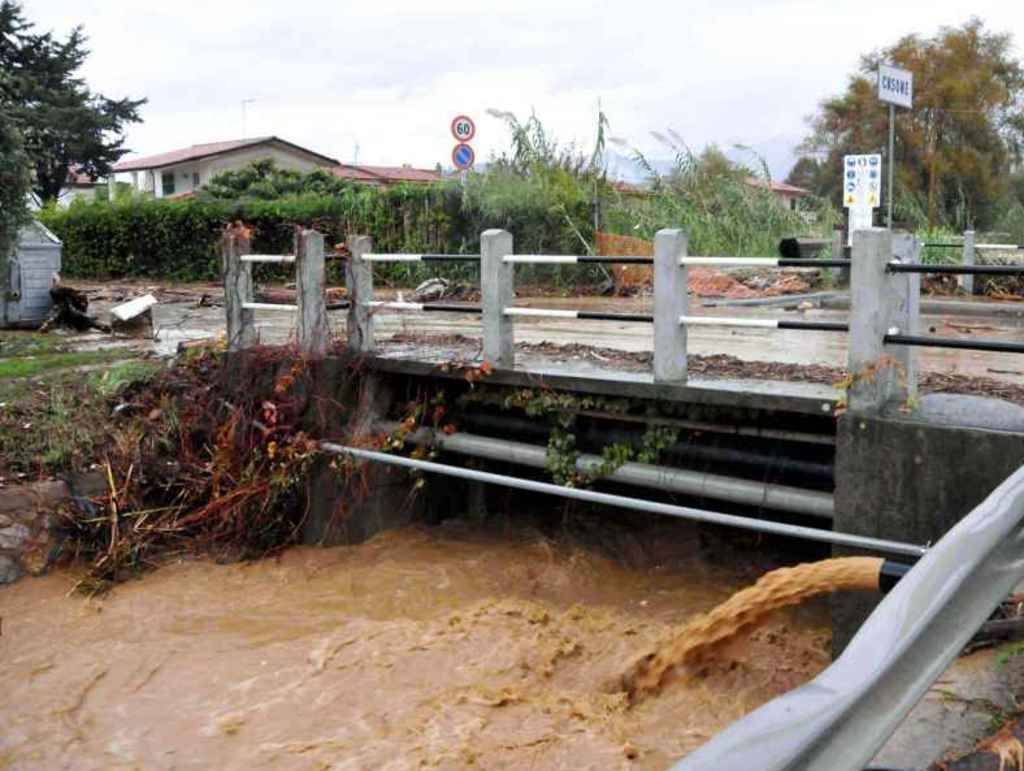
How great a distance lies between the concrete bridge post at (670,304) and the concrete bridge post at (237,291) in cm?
412

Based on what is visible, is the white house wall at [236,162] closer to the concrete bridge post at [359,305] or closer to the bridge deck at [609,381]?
the concrete bridge post at [359,305]

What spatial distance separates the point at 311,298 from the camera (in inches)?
364

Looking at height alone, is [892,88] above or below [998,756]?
above

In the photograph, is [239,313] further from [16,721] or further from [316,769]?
[316,769]

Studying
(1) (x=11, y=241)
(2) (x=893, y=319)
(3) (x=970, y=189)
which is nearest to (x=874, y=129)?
(3) (x=970, y=189)

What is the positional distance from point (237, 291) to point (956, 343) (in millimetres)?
6220

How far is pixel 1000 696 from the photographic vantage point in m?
4.15

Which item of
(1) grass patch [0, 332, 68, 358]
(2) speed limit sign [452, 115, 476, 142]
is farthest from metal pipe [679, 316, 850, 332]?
(2) speed limit sign [452, 115, 476, 142]

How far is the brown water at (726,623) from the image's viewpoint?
532cm

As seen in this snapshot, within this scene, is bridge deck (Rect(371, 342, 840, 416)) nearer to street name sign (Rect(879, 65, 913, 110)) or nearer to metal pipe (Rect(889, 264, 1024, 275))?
metal pipe (Rect(889, 264, 1024, 275))

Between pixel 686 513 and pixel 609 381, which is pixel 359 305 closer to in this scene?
pixel 609 381

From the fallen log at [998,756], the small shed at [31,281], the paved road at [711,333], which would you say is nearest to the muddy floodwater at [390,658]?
the paved road at [711,333]

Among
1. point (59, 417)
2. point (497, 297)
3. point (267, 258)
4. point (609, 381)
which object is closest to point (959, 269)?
point (609, 381)

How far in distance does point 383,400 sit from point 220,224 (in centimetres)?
1875
